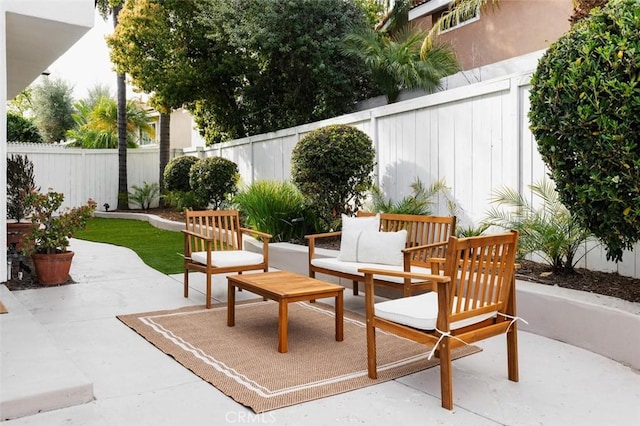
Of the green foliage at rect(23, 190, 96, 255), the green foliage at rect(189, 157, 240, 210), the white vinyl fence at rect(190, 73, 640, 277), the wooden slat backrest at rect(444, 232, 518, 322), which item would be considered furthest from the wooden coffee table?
the green foliage at rect(189, 157, 240, 210)

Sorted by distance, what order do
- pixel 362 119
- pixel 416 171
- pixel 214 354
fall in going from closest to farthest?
pixel 214 354, pixel 416 171, pixel 362 119

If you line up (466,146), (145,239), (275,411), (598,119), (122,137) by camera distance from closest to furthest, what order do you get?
(275,411) → (598,119) → (466,146) → (145,239) → (122,137)

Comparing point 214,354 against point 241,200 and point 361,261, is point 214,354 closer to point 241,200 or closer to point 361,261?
point 361,261

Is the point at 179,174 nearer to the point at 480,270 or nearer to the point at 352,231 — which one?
the point at 352,231

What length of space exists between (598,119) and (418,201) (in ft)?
9.84

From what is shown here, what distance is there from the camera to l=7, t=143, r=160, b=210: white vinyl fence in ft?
45.8

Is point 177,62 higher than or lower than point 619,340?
higher

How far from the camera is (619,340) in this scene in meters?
3.50

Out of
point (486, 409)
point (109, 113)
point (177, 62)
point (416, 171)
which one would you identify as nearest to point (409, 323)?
point (486, 409)

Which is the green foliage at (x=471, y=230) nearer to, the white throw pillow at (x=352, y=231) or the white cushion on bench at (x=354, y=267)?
the white cushion on bench at (x=354, y=267)

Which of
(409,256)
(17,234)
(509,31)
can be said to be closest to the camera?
(409,256)

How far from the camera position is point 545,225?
14.9 ft

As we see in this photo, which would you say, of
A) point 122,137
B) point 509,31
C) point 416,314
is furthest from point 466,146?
point 122,137

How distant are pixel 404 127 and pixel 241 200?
268 cm
